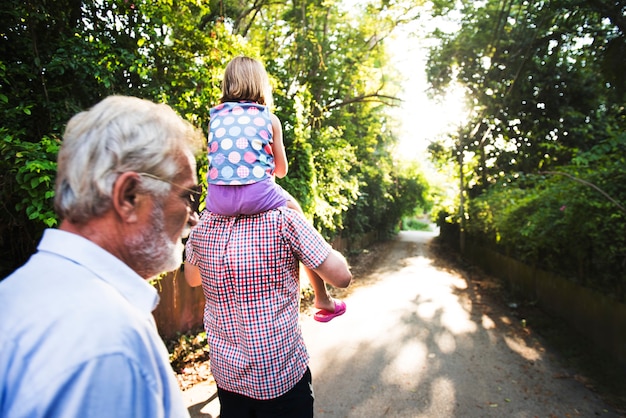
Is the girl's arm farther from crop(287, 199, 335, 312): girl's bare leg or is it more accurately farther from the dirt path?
the dirt path

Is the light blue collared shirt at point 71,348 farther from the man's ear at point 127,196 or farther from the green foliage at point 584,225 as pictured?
the green foliage at point 584,225

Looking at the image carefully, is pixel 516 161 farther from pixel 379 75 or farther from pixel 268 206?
pixel 268 206

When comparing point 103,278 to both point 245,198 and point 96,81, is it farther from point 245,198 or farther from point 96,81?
point 96,81

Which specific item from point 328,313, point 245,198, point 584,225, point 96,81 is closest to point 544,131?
point 584,225

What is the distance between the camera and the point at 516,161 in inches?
583

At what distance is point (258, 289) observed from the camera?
144 centimetres

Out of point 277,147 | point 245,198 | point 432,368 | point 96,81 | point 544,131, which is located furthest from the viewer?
point 544,131

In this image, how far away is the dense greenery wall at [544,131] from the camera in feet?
15.7

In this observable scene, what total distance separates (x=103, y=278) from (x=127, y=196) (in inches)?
7.6

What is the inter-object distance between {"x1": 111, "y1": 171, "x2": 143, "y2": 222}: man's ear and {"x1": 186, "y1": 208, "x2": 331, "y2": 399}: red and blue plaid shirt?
61cm

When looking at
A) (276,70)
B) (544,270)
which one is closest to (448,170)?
(544,270)

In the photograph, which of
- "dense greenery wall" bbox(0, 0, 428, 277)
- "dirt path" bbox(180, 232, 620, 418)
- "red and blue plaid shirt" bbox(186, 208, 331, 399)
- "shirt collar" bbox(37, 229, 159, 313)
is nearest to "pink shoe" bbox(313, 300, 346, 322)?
"red and blue plaid shirt" bbox(186, 208, 331, 399)

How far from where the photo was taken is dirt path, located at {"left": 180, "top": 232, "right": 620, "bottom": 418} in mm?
3652

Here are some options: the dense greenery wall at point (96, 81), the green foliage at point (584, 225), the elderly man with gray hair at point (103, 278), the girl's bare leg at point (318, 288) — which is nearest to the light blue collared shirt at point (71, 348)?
the elderly man with gray hair at point (103, 278)
